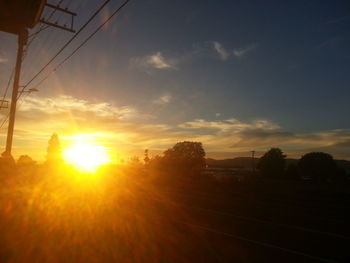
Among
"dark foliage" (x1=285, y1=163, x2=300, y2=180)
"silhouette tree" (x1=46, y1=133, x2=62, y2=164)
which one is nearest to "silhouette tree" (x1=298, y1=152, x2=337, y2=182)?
"dark foliage" (x1=285, y1=163, x2=300, y2=180)

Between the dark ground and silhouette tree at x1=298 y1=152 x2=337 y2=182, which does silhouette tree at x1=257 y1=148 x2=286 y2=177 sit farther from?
the dark ground

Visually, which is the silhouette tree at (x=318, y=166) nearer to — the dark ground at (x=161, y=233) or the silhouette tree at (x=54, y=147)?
the dark ground at (x=161, y=233)

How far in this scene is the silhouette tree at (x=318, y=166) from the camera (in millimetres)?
77062

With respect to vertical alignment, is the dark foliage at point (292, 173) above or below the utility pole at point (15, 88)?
below

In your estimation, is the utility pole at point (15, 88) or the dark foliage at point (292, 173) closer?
the utility pole at point (15, 88)

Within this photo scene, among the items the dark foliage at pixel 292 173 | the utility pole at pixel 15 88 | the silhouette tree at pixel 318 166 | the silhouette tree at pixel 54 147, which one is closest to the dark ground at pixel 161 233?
the utility pole at pixel 15 88

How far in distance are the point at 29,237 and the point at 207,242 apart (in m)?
4.98

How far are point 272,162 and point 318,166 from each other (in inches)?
463

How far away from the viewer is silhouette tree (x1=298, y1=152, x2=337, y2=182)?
7706cm

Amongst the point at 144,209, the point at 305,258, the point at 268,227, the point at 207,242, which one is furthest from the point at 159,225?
the point at 305,258

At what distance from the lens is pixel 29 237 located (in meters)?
8.50

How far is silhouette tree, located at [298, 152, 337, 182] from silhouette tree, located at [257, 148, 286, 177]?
→ 6.22m

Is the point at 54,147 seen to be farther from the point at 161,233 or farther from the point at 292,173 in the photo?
the point at 161,233

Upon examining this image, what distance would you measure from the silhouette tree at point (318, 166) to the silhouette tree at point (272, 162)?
6.22 metres
